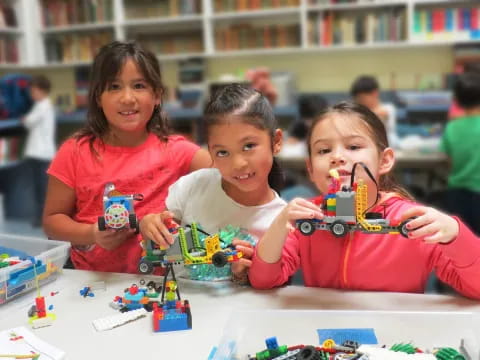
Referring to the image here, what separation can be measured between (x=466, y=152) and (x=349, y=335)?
216cm

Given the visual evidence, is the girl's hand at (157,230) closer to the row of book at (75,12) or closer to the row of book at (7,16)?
the row of book at (75,12)

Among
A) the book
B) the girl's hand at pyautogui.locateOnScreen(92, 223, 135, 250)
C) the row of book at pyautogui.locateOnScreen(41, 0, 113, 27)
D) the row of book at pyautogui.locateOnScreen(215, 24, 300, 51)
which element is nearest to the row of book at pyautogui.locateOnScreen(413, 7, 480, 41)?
the row of book at pyautogui.locateOnScreen(215, 24, 300, 51)

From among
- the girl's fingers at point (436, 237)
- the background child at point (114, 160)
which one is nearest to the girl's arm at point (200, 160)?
the background child at point (114, 160)

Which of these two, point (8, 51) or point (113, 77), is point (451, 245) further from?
point (8, 51)

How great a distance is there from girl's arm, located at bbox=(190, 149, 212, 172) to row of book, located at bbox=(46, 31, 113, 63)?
3.61 meters

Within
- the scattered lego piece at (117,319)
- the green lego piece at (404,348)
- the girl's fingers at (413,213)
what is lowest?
the green lego piece at (404,348)

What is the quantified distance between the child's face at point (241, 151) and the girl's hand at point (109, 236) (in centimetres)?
27

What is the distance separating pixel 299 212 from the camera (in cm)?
94

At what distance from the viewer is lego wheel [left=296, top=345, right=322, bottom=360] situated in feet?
2.63

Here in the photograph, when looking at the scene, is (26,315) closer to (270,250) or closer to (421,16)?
(270,250)

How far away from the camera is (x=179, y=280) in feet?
3.85

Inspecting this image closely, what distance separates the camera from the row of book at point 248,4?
421cm

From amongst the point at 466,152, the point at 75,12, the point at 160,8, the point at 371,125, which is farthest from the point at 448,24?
the point at 371,125

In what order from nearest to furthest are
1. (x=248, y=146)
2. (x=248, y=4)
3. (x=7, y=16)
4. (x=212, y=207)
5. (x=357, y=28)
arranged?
(x=248, y=146) < (x=212, y=207) < (x=357, y=28) < (x=248, y=4) < (x=7, y=16)
